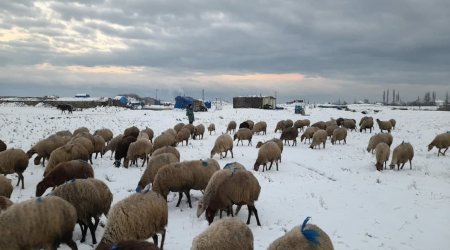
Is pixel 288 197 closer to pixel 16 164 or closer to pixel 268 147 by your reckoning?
pixel 268 147

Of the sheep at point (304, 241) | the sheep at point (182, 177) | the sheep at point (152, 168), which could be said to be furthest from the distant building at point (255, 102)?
the sheep at point (304, 241)

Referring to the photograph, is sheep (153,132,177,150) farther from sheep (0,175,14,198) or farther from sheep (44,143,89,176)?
sheep (0,175,14,198)

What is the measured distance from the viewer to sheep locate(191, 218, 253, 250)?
230 inches

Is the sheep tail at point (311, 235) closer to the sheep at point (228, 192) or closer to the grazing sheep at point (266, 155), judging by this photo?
the sheep at point (228, 192)

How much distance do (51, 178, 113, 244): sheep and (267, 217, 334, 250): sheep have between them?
4091 mm

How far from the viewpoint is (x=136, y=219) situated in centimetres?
697

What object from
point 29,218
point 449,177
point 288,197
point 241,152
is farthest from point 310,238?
point 241,152

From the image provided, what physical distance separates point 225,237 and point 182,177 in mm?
4339

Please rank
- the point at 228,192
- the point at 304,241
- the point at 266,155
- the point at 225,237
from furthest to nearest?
1. the point at 266,155
2. the point at 228,192
3. the point at 225,237
4. the point at 304,241

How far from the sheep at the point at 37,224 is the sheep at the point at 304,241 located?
371 cm

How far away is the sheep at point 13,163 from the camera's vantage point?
39.6 feet

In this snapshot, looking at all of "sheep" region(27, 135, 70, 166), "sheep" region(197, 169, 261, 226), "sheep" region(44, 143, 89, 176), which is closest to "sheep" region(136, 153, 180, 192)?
"sheep" region(197, 169, 261, 226)

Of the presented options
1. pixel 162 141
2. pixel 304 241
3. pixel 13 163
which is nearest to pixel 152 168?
pixel 13 163

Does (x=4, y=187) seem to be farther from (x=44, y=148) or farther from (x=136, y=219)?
(x=44, y=148)
